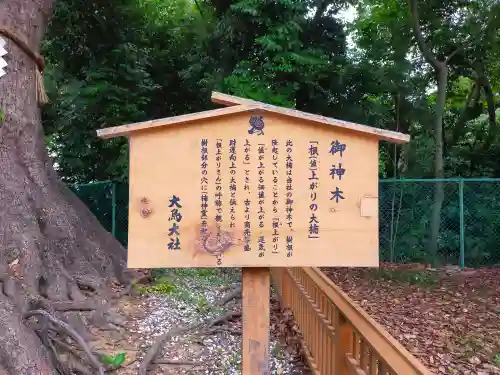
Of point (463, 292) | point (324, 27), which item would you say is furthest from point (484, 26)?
point (463, 292)

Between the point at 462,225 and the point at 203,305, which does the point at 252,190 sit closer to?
the point at 203,305

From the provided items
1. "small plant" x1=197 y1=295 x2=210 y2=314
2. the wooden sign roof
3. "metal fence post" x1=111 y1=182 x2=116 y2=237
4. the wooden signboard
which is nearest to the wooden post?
the wooden signboard

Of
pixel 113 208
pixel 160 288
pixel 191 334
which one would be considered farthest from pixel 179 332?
pixel 113 208

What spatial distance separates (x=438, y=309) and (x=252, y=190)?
421 cm

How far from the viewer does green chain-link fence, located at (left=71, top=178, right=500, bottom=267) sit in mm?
8336

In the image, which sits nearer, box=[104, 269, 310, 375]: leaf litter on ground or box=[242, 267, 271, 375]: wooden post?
box=[242, 267, 271, 375]: wooden post

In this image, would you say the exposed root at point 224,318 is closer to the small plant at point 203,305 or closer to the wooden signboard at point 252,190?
the small plant at point 203,305

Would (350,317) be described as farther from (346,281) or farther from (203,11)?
(203,11)

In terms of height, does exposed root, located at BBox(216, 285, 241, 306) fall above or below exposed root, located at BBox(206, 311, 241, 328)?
above

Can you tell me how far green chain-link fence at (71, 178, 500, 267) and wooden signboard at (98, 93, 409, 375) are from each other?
6210mm

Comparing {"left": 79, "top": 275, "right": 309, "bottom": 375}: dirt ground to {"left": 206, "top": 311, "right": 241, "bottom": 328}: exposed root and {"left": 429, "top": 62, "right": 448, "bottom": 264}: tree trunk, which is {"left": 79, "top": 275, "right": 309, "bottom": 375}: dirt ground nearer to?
{"left": 206, "top": 311, "right": 241, "bottom": 328}: exposed root

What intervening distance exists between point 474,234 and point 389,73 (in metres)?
3.42

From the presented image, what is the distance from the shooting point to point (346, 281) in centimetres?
739

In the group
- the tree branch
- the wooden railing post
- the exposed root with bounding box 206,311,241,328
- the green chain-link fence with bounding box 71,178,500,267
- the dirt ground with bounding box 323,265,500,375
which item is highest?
the tree branch
